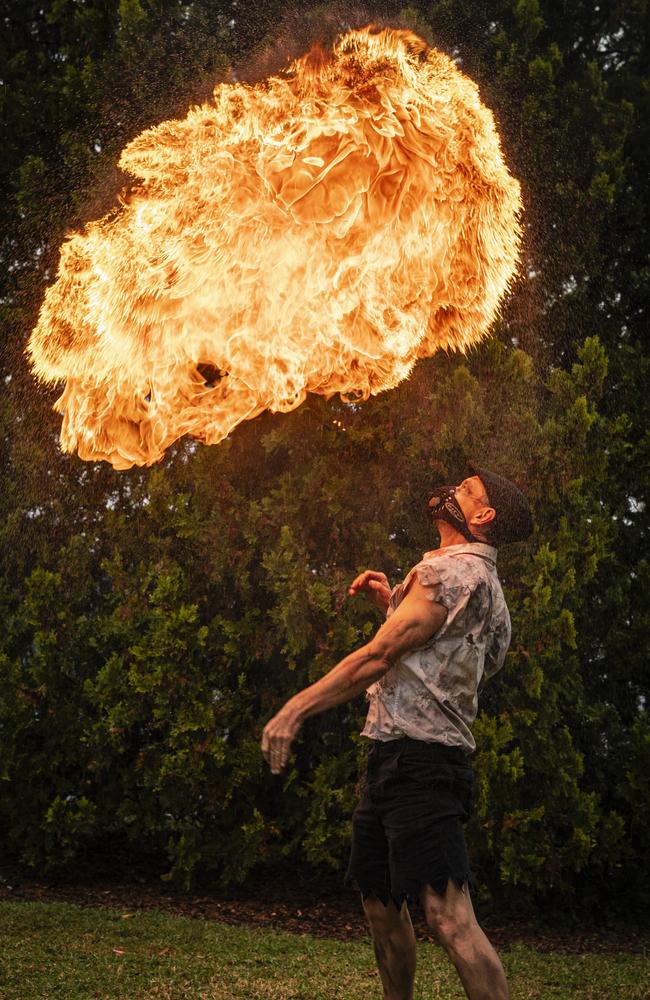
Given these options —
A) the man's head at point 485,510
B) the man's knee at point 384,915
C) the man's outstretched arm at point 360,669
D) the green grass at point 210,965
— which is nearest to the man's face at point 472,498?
the man's head at point 485,510

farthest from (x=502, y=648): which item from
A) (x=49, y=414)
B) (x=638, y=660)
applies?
(x=49, y=414)

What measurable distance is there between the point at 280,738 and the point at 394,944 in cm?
94

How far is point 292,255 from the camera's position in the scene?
5512mm

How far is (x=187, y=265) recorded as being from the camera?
559 cm

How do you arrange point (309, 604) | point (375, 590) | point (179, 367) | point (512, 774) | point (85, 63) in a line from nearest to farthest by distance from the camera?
point (375, 590), point (179, 367), point (512, 774), point (309, 604), point (85, 63)

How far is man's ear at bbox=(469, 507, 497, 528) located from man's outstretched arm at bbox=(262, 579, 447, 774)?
383 mm

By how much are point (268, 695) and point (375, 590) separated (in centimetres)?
300

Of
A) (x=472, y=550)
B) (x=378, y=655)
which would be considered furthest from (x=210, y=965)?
(x=472, y=550)

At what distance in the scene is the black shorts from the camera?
331 centimetres

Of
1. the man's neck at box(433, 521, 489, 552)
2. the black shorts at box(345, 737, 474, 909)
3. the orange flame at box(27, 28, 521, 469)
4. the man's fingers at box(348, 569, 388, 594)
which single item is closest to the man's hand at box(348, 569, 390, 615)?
the man's fingers at box(348, 569, 388, 594)

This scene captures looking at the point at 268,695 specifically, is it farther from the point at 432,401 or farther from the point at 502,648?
the point at 502,648

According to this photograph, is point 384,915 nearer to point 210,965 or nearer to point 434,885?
point 434,885

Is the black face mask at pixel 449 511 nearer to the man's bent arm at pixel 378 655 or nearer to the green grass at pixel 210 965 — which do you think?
the man's bent arm at pixel 378 655

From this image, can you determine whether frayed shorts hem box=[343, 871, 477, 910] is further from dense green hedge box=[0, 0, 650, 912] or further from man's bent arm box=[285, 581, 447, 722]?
dense green hedge box=[0, 0, 650, 912]
